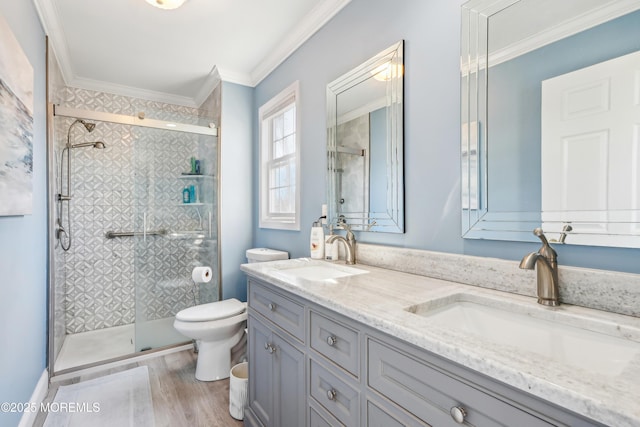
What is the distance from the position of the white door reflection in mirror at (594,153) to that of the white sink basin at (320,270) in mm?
858

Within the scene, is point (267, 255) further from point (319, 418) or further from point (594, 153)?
point (594, 153)

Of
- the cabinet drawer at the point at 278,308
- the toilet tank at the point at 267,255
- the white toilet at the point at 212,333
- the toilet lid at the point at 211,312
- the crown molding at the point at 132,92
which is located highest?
the crown molding at the point at 132,92

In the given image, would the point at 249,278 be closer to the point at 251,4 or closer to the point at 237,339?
the point at 237,339

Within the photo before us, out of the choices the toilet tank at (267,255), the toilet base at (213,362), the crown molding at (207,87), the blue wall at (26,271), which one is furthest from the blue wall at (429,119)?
the blue wall at (26,271)

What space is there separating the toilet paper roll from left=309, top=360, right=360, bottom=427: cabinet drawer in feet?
5.91

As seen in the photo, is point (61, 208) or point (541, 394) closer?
point (541, 394)

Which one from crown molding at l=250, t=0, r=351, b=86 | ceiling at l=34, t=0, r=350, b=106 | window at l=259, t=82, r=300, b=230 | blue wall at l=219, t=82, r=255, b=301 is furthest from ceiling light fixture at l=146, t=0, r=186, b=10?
blue wall at l=219, t=82, r=255, b=301

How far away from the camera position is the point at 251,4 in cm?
202

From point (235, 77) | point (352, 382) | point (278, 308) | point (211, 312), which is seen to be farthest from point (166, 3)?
point (352, 382)

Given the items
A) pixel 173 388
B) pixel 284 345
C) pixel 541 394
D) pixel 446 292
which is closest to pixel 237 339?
pixel 173 388

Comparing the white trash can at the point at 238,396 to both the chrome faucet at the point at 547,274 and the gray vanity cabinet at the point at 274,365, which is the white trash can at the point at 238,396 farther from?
the chrome faucet at the point at 547,274

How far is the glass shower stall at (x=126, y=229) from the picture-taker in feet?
8.58

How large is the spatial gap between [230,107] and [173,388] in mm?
2347

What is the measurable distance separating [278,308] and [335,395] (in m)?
0.46
